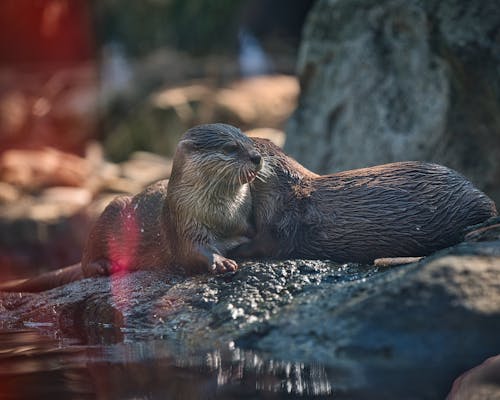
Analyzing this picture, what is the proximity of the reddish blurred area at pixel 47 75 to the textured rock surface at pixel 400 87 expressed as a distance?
914 centimetres

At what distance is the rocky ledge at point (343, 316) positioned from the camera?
2.74 meters

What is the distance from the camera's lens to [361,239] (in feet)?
12.7

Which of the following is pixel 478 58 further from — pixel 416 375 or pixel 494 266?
pixel 416 375

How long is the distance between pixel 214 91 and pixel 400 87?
7125 millimetres

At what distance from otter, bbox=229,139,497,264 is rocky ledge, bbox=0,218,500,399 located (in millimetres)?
206

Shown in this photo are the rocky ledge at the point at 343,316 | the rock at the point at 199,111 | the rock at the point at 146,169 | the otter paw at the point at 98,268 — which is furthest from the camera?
the rock at the point at 199,111

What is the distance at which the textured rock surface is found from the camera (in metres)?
5.17

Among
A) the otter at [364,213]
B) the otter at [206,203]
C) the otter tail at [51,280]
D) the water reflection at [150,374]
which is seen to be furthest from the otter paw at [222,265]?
the otter tail at [51,280]

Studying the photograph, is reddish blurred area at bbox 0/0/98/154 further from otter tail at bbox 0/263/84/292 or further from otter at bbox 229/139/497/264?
otter at bbox 229/139/497/264

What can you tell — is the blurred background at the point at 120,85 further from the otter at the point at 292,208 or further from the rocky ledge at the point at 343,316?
the rocky ledge at the point at 343,316

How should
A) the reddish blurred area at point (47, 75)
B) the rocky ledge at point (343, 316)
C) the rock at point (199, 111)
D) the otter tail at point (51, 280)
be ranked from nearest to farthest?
the rocky ledge at point (343, 316), the otter tail at point (51, 280), the rock at point (199, 111), the reddish blurred area at point (47, 75)

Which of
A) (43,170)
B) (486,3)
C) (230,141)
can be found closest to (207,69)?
(43,170)

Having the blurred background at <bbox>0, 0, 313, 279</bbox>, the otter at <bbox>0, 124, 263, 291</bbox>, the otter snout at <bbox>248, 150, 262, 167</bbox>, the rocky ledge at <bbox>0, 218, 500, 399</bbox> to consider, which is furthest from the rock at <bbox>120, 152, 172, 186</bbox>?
the rocky ledge at <bbox>0, 218, 500, 399</bbox>

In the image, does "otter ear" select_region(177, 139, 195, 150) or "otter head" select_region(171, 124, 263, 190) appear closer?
"otter head" select_region(171, 124, 263, 190)
